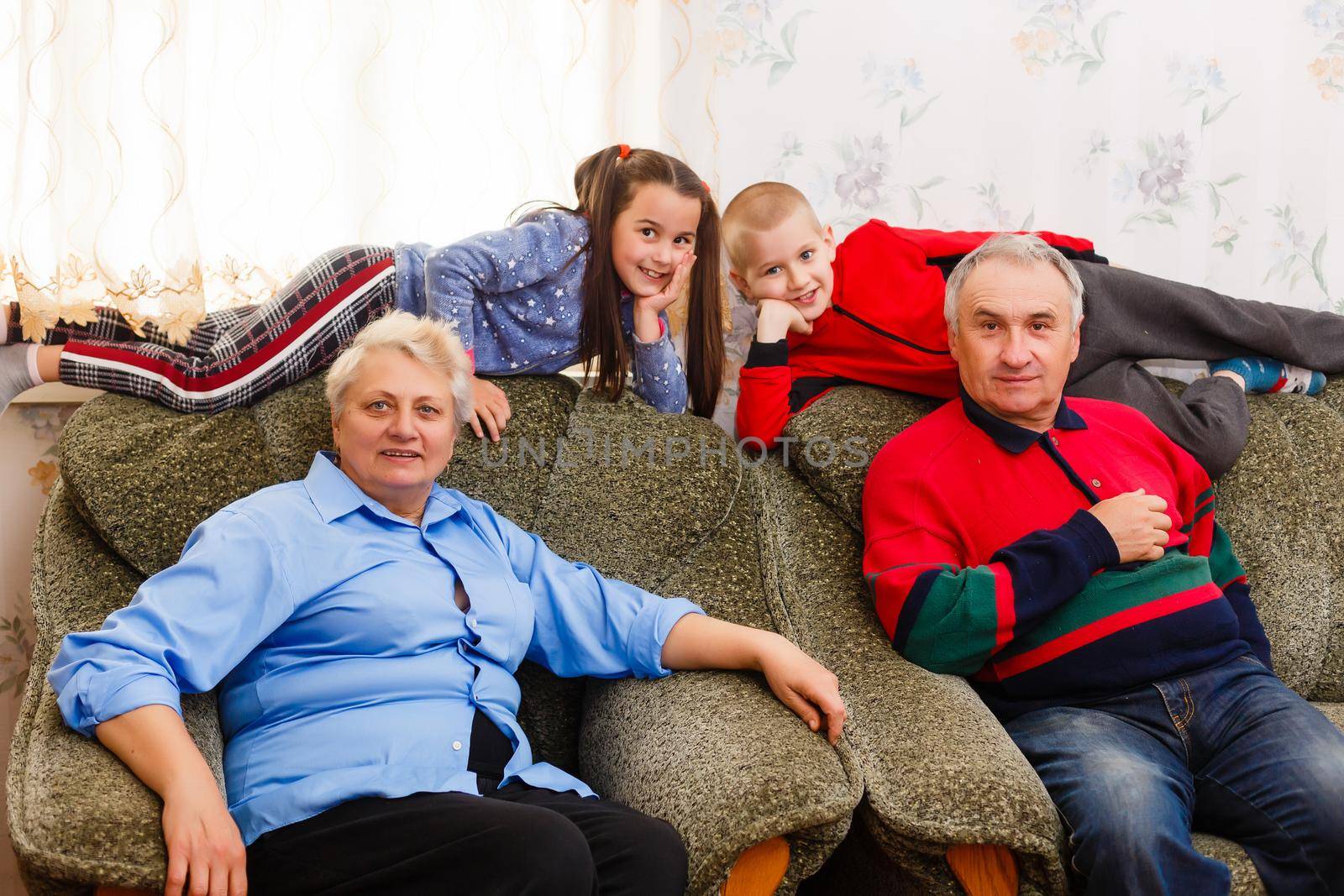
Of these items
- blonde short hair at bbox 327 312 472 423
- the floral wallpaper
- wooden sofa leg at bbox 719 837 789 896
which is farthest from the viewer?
the floral wallpaper

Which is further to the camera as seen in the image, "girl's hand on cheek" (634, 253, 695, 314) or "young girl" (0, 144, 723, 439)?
"girl's hand on cheek" (634, 253, 695, 314)

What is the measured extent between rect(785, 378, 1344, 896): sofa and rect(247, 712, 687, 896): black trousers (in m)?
0.30

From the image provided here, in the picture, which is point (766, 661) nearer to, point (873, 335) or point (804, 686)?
point (804, 686)

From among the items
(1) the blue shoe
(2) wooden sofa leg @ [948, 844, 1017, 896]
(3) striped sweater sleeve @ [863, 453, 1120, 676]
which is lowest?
(2) wooden sofa leg @ [948, 844, 1017, 896]

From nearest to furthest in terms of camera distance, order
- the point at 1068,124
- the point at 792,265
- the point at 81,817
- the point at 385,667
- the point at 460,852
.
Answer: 1. the point at 81,817
2. the point at 460,852
3. the point at 385,667
4. the point at 792,265
5. the point at 1068,124

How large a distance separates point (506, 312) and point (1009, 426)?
912 millimetres

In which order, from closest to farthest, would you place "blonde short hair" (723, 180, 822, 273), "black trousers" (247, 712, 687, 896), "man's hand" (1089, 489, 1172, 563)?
1. "black trousers" (247, 712, 687, 896)
2. "man's hand" (1089, 489, 1172, 563)
3. "blonde short hair" (723, 180, 822, 273)

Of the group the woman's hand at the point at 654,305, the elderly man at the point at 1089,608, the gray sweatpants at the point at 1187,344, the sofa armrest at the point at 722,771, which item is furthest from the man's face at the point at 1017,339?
the sofa armrest at the point at 722,771

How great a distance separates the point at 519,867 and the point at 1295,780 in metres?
1.01

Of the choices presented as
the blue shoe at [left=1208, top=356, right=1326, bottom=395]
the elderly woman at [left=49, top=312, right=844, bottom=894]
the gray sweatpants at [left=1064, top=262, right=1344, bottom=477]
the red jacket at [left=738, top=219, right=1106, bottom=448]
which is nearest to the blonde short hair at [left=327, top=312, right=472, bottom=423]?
the elderly woman at [left=49, top=312, right=844, bottom=894]

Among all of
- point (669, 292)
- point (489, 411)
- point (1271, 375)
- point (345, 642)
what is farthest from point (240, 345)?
point (1271, 375)

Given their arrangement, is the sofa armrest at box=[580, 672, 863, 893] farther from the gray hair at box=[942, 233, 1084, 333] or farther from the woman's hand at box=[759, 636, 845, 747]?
the gray hair at box=[942, 233, 1084, 333]

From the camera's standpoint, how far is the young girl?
1769 millimetres

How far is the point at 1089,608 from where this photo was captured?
1577 mm
